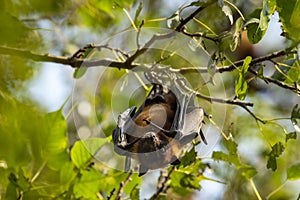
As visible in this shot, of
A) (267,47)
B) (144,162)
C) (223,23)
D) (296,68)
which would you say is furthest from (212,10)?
(267,47)

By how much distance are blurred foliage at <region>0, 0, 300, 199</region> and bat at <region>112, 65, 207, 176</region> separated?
5 centimetres

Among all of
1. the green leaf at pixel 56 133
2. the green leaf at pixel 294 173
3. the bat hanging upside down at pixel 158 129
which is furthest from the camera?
the green leaf at pixel 294 173

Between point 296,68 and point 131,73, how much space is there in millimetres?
324

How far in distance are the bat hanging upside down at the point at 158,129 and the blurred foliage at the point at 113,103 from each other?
50mm

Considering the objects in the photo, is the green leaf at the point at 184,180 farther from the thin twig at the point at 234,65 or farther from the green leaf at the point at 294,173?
the thin twig at the point at 234,65

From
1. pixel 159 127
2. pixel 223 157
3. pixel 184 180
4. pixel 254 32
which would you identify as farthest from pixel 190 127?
pixel 184 180

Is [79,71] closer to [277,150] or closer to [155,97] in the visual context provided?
[155,97]

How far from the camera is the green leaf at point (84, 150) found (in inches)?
42.6

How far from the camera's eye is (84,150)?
3.59ft

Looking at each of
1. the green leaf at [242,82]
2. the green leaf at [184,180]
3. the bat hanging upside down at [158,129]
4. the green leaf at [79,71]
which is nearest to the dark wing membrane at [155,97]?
the bat hanging upside down at [158,129]

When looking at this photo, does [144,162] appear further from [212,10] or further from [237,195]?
[237,195]

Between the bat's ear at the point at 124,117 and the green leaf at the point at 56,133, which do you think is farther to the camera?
the green leaf at the point at 56,133

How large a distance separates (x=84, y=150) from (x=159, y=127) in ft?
1.09

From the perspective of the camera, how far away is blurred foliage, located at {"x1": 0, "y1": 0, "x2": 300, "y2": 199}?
534mm
